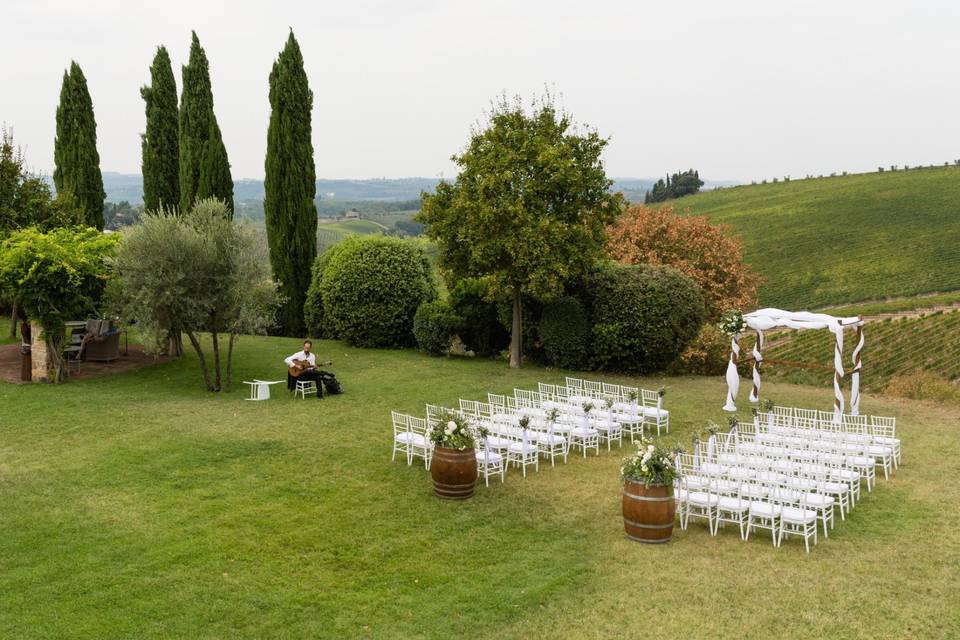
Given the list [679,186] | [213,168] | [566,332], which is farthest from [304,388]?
[679,186]

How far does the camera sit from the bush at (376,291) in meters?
27.3

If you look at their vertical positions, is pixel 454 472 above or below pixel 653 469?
below

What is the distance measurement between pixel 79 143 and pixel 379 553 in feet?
97.6

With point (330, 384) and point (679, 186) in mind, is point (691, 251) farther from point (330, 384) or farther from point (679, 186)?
point (679, 186)

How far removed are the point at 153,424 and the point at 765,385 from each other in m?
16.6

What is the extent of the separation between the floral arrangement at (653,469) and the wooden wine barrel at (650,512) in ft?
0.27

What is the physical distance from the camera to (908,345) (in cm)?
4066

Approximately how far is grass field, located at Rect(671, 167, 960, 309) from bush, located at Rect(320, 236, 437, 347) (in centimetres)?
3847

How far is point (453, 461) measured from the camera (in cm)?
1230

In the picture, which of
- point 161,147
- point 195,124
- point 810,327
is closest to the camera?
point 810,327

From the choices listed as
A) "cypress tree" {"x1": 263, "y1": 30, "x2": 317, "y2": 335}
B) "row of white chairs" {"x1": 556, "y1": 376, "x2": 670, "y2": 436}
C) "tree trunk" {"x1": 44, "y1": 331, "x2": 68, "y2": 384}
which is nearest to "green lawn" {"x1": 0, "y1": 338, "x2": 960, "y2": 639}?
"row of white chairs" {"x1": 556, "y1": 376, "x2": 670, "y2": 436}

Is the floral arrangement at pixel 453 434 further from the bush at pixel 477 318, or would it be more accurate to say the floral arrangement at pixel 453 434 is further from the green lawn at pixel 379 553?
the bush at pixel 477 318

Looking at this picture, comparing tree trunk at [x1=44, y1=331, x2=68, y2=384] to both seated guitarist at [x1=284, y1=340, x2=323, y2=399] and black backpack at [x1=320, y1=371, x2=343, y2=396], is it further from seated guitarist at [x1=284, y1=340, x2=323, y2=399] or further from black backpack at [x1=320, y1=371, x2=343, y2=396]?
black backpack at [x1=320, y1=371, x2=343, y2=396]

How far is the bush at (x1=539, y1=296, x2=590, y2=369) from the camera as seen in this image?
24.1m
